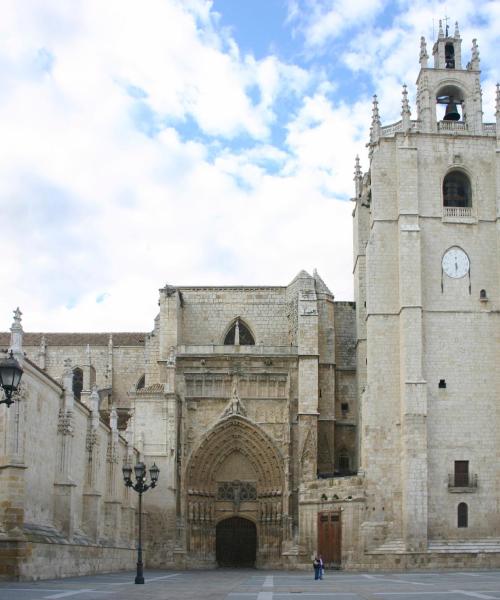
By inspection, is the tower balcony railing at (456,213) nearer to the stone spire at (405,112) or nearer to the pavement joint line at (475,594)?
the stone spire at (405,112)

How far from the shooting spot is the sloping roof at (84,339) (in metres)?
50.4

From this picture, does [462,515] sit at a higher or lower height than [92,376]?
lower

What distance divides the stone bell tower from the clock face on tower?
5 centimetres

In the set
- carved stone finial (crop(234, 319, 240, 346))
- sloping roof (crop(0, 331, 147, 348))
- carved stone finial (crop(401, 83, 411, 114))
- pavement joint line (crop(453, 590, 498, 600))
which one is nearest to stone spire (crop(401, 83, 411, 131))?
carved stone finial (crop(401, 83, 411, 114))

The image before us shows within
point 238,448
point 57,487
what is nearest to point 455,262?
point 238,448

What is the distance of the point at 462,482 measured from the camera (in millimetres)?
37719

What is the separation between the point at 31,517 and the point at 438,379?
19.4m

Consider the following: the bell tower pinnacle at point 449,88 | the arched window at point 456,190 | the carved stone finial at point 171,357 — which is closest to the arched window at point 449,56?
the bell tower pinnacle at point 449,88

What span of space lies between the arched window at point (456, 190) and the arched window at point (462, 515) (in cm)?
1227

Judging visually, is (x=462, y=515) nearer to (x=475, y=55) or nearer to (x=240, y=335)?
(x=240, y=335)

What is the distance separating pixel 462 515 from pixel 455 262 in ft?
32.7

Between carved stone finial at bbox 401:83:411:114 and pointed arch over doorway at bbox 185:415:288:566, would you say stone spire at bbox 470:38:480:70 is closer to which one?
carved stone finial at bbox 401:83:411:114

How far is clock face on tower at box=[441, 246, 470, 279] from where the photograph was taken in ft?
129

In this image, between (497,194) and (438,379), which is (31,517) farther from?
(497,194)
